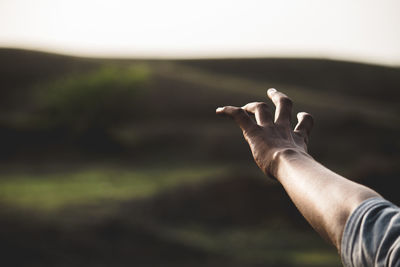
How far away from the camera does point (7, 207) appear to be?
473 inches

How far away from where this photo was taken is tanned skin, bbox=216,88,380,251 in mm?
1184

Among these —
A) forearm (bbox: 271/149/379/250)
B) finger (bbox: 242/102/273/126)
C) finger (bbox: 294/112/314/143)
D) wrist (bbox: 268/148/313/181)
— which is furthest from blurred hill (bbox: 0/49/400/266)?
forearm (bbox: 271/149/379/250)

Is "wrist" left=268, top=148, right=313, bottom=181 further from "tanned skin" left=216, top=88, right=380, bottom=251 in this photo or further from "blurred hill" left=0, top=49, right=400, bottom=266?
"blurred hill" left=0, top=49, right=400, bottom=266

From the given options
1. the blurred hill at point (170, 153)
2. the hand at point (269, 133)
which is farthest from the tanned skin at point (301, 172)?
the blurred hill at point (170, 153)

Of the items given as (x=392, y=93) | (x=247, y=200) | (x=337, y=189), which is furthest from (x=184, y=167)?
(x=392, y=93)

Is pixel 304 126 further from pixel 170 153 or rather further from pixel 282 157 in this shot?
pixel 170 153

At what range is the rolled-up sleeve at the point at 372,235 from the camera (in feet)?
3.49


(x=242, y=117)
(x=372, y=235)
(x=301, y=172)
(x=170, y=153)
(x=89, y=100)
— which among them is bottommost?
(x=170, y=153)

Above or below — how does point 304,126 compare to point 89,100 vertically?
above

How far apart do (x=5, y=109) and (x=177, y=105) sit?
15.2 m

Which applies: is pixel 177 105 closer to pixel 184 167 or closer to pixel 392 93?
pixel 184 167

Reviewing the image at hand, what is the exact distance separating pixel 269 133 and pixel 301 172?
0.35 metres

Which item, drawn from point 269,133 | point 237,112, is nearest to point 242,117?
point 237,112

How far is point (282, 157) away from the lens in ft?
4.99
